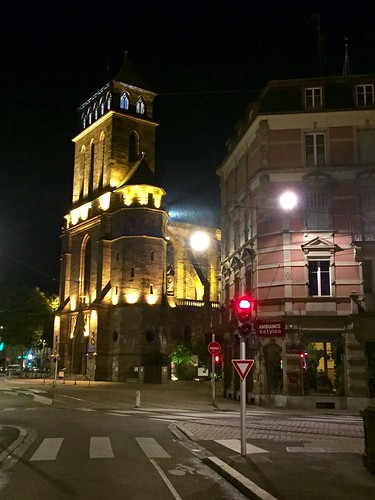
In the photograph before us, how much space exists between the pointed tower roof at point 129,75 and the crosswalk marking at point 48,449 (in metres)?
59.3

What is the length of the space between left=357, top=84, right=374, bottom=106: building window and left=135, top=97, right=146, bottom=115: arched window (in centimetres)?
4374

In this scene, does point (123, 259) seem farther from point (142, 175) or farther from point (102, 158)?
point (102, 158)

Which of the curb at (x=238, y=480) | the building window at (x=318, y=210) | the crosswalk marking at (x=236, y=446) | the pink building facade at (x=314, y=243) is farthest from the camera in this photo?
the building window at (x=318, y=210)

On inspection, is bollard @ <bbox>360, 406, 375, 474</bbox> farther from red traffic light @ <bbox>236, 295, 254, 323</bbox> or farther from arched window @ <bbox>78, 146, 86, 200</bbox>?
arched window @ <bbox>78, 146, 86, 200</bbox>

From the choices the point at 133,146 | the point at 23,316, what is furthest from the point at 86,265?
the point at 133,146

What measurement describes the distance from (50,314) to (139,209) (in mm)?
24940

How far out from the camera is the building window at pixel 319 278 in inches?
1012

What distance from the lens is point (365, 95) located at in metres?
27.2

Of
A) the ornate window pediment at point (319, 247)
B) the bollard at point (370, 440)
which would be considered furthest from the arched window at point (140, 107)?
the bollard at point (370, 440)

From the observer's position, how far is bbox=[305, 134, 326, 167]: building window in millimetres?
27094

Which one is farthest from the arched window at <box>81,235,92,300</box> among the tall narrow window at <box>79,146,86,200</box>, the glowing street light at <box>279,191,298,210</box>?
the glowing street light at <box>279,191,298,210</box>

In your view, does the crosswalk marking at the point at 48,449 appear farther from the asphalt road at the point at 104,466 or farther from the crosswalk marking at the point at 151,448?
the crosswalk marking at the point at 151,448

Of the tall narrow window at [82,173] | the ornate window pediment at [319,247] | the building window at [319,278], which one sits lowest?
the building window at [319,278]

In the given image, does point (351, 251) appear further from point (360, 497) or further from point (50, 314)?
point (50, 314)
